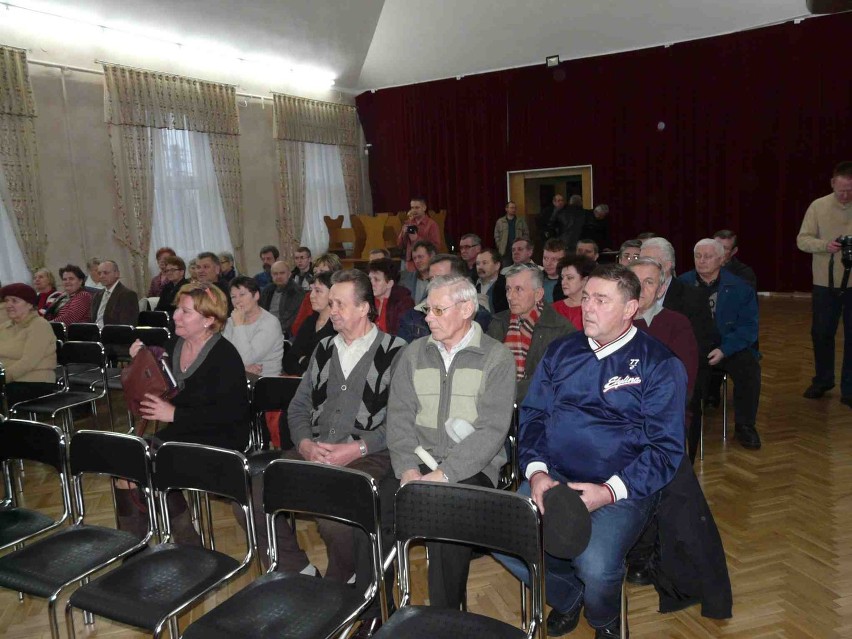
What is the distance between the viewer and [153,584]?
2.17 meters

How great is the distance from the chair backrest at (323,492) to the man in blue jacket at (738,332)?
9.95ft

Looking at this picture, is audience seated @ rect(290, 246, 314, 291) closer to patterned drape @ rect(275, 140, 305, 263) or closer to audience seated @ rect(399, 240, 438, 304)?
audience seated @ rect(399, 240, 438, 304)

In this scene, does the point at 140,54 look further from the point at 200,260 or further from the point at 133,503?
the point at 133,503

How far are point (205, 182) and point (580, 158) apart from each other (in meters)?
6.51

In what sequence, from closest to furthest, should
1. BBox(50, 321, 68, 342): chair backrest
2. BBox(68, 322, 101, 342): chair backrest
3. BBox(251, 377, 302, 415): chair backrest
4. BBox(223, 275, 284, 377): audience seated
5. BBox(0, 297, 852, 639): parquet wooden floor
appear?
BBox(0, 297, 852, 639): parquet wooden floor
BBox(251, 377, 302, 415): chair backrest
BBox(223, 275, 284, 377): audience seated
BBox(68, 322, 101, 342): chair backrest
BBox(50, 321, 68, 342): chair backrest

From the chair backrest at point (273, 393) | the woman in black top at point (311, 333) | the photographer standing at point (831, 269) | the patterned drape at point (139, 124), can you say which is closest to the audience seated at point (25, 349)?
the woman in black top at point (311, 333)

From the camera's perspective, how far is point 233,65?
1052 centimetres

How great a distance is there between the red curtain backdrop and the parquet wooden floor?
6.63 meters

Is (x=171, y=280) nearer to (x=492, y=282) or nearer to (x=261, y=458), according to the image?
(x=492, y=282)

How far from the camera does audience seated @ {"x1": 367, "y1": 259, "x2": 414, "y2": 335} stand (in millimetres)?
4680

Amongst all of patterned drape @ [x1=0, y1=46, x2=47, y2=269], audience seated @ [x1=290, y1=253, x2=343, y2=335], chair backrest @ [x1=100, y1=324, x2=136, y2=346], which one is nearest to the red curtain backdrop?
patterned drape @ [x1=0, y1=46, x2=47, y2=269]

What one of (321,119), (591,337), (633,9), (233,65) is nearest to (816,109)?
(633,9)

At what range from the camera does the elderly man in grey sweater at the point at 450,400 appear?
8.30 feet

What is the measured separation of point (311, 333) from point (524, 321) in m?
1.35
